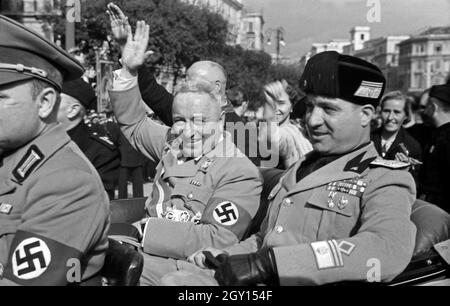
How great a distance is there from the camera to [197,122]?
3293 mm

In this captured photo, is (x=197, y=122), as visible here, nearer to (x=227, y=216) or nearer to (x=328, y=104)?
(x=227, y=216)

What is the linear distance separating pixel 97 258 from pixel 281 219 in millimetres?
875

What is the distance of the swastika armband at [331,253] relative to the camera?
2.19 metres

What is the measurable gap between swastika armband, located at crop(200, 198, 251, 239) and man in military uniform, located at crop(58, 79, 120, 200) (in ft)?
4.72

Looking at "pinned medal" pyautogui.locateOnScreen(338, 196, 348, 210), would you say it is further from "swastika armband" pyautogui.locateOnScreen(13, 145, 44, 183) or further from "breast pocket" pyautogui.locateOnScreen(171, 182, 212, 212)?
"swastika armband" pyautogui.locateOnScreen(13, 145, 44, 183)

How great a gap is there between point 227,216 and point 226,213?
0.7 inches

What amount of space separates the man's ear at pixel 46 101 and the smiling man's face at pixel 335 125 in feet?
3.83

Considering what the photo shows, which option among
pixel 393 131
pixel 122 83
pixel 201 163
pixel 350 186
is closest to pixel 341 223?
pixel 350 186

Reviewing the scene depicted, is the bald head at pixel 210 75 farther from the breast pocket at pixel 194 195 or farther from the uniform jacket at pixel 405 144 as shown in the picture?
the uniform jacket at pixel 405 144

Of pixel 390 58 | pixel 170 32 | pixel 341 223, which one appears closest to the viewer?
pixel 341 223

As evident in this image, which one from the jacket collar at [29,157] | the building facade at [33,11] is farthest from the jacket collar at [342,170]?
the building facade at [33,11]

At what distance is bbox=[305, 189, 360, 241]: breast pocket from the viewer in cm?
246

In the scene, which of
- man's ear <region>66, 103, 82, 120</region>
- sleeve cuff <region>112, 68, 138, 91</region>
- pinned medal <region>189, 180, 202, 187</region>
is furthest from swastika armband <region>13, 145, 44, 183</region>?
man's ear <region>66, 103, 82, 120</region>

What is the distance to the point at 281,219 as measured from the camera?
2641 millimetres
